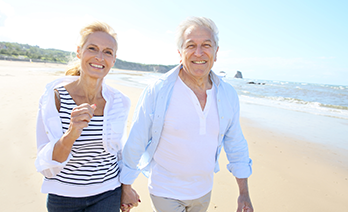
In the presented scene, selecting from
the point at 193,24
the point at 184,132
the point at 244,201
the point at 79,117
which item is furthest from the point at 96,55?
the point at 244,201

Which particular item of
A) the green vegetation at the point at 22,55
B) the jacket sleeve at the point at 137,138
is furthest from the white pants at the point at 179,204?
the green vegetation at the point at 22,55

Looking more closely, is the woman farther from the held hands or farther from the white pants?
the white pants

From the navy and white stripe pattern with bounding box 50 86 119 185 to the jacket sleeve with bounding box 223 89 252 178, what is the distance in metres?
1.24

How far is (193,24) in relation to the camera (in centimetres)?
191

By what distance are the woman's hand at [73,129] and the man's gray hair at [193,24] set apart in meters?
1.06

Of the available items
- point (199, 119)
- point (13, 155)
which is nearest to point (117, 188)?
point (199, 119)

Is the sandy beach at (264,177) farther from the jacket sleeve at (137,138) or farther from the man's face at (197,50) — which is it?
the man's face at (197,50)

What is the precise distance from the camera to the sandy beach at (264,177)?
10.7 ft

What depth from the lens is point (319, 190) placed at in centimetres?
392

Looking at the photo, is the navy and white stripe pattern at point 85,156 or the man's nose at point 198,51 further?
the man's nose at point 198,51

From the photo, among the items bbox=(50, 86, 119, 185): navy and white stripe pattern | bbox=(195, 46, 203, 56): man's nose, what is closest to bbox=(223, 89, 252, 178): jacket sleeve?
bbox=(195, 46, 203, 56): man's nose

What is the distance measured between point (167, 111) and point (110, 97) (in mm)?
622

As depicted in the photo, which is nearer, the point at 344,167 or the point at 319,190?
the point at 319,190

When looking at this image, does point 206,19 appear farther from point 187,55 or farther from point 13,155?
point 13,155
